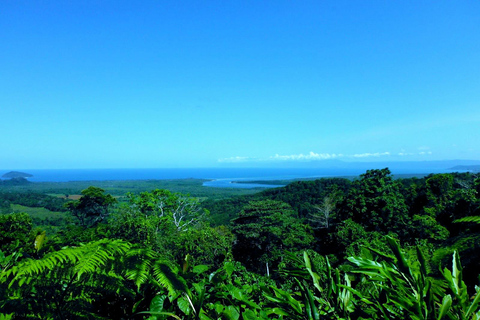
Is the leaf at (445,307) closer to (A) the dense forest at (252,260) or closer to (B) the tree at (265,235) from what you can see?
(A) the dense forest at (252,260)

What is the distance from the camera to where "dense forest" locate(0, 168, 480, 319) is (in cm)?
100

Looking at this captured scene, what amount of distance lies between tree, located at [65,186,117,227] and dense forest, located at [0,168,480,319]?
139 mm

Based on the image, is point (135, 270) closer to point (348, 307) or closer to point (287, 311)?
point (287, 311)

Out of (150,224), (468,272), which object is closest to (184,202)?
(150,224)

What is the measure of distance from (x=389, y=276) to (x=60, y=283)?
5.01 ft

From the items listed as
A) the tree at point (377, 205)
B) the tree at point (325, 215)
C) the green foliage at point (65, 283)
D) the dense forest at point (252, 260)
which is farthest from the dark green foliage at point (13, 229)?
the tree at point (325, 215)

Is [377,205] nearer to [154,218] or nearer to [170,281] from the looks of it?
[154,218]

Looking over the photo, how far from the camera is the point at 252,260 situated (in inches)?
785

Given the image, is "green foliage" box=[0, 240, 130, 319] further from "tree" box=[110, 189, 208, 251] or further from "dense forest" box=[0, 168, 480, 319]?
"tree" box=[110, 189, 208, 251]

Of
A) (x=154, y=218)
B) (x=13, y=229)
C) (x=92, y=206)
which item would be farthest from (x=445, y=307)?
(x=92, y=206)

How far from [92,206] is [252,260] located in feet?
61.6

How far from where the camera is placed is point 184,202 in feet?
51.5

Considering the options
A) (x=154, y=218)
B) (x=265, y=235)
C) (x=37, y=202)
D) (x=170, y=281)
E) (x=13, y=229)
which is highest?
(x=170, y=281)

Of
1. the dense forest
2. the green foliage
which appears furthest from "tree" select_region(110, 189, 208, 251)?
the green foliage
